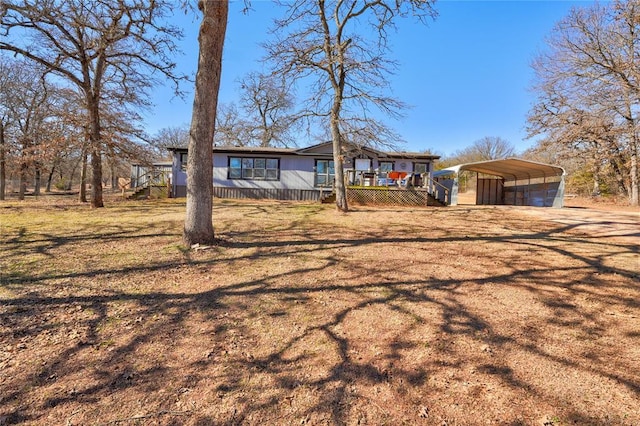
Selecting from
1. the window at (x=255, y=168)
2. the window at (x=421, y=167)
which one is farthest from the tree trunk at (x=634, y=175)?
the window at (x=255, y=168)

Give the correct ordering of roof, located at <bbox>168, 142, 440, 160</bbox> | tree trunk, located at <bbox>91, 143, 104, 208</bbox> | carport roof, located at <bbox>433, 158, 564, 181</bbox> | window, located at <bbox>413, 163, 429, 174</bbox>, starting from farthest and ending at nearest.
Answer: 1. window, located at <bbox>413, 163, 429, 174</bbox>
2. roof, located at <bbox>168, 142, 440, 160</bbox>
3. carport roof, located at <bbox>433, 158, 564, 181</bbox>
4. tree trunk, located at <bbox>91, 143, 104, 208</bbox>

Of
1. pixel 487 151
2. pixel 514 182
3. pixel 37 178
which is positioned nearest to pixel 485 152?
pixel 487 151

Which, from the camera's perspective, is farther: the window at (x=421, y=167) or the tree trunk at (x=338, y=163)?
the window at (x=421, y=167)

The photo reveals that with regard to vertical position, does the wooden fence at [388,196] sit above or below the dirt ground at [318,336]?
above

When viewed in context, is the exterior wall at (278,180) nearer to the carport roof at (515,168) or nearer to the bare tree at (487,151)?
Result: the carport roof at (515,168)

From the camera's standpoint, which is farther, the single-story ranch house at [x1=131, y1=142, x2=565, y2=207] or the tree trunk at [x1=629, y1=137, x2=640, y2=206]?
the single-story ranch house at [x1=131, y1=142, x2=565, y2=207]

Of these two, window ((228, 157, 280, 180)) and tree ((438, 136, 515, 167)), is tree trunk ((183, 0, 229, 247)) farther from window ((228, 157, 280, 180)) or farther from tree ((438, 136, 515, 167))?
tree ((438, 136, 515, 167))

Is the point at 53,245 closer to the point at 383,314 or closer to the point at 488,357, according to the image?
the point at 383,314

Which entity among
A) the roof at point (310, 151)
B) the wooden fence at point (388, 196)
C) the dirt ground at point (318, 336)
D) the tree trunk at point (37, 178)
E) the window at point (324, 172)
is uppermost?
the roof at point (310, 151)

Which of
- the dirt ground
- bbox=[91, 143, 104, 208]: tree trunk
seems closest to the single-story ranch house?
bbox=[91, 143, 104, 208]: tree trunk

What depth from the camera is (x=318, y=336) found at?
110 inches

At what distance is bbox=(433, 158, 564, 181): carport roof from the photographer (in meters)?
15.0

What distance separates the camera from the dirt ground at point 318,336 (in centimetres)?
197

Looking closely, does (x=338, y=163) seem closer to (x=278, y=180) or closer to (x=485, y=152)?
(x=278, y=180)
